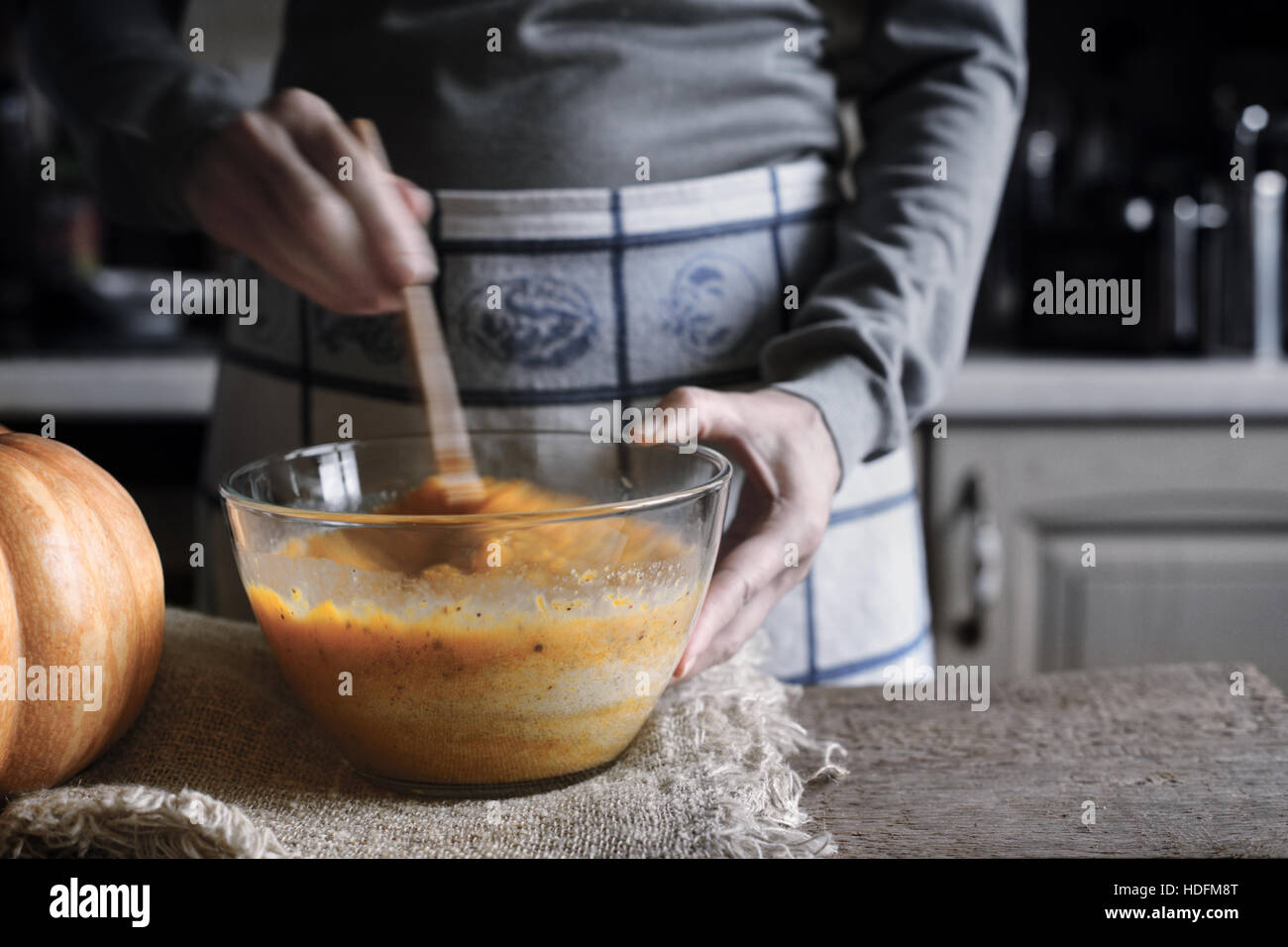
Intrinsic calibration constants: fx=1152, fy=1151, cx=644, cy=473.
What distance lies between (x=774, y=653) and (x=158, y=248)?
1434 mm

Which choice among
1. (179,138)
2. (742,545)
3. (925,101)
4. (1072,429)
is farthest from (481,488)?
(1072,429)

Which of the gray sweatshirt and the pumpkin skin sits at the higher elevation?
the gray sweatshirt

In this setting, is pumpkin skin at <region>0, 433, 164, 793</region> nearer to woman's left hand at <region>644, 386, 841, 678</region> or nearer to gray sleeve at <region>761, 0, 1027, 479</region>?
woman's left hand at <region>644, 386, 841, 678</region>

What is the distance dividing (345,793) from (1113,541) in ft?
3.53

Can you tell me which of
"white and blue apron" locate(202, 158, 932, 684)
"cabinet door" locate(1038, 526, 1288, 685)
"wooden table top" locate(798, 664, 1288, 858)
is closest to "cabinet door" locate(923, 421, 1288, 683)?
"cabinet door" locate(1038, 526, 1288, 685)

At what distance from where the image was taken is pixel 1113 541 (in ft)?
4.32

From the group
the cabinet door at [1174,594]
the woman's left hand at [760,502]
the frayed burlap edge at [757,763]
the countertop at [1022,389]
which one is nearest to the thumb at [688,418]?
the woman's left hand at [760,502]

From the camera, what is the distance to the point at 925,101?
0.79 meters

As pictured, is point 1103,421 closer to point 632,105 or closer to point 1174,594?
point 1174,594

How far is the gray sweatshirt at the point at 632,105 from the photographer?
725mm

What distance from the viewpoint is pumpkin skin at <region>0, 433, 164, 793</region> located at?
1.43 feet

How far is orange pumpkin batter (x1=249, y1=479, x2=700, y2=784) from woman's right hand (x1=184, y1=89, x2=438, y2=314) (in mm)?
206

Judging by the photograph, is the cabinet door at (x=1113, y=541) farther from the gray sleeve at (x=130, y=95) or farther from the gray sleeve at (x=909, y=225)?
the gray sleeve at (x=130, y=95)
